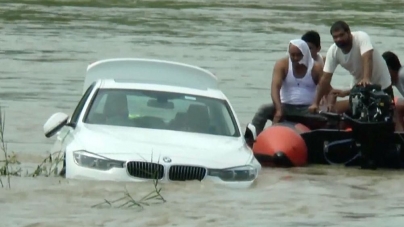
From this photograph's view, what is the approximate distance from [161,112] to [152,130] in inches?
27.5

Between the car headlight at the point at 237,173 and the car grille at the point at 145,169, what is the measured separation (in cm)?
47

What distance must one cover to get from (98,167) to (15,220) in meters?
1.82

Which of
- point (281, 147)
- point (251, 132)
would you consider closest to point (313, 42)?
point (281, 147)

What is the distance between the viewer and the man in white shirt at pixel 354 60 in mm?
14469

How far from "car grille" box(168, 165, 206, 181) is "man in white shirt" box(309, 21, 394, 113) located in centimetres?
364

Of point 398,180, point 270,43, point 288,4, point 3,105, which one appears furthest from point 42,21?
point 398,180

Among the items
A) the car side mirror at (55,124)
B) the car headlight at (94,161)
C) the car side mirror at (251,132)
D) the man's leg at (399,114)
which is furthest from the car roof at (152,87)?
the man's leg at (399,114)

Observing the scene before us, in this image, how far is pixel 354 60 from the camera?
14.8 metres

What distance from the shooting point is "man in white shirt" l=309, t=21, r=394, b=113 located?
1447 centimetres

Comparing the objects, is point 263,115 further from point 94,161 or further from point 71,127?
point 94,161

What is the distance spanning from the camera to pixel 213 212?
10203 mm

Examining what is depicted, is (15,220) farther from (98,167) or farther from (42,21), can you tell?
(42,21)

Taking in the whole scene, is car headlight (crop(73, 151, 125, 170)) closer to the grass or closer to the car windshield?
the grass

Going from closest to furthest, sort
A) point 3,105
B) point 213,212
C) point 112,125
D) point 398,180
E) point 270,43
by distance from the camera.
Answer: point 213,212, point 112,125, point 398,180, point 3,105, point 270,43
